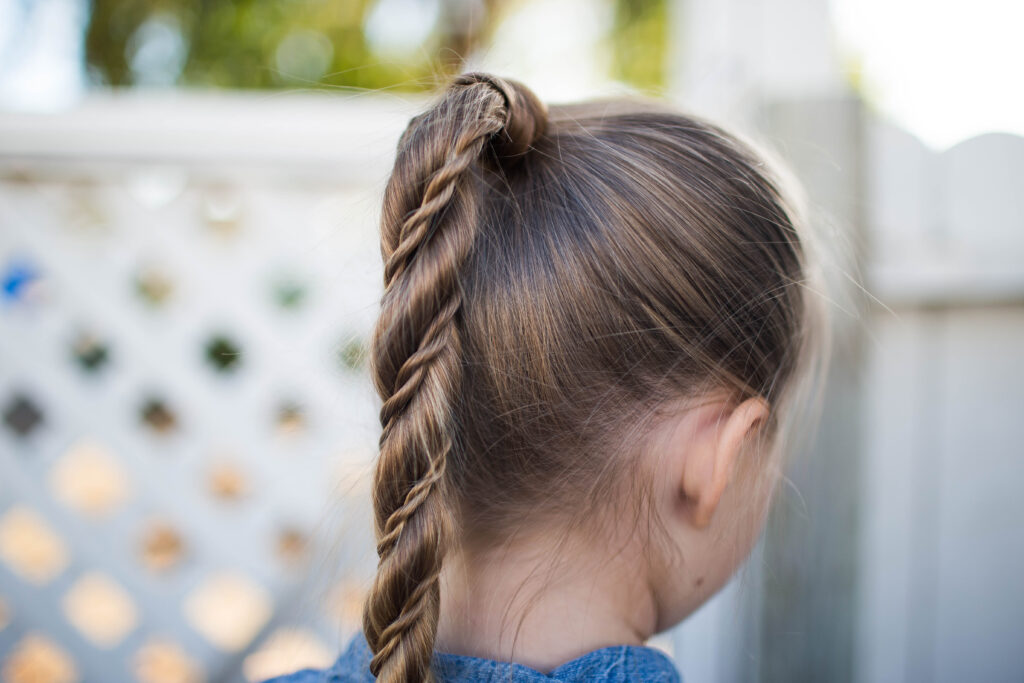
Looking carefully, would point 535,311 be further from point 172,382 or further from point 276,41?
point 276,41

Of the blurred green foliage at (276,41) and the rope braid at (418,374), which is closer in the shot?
the rope braid at (418,374)

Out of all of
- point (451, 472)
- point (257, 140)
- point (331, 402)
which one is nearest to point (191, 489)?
point (331, 402)

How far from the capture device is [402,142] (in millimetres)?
569

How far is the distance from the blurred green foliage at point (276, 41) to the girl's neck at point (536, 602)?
116 inches

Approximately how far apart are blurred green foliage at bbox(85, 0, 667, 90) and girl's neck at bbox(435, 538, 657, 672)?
295 cm

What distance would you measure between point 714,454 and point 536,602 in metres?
0.22

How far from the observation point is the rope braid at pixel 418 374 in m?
0.50

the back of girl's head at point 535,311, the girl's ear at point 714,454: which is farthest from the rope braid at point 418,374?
the girl's ear at point 714,454

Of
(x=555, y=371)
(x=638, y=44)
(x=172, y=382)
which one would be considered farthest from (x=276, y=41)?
(x=555, y=371)

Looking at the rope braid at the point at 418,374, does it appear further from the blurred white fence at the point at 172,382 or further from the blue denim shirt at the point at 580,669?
the blurred white fence at the point at 172,382

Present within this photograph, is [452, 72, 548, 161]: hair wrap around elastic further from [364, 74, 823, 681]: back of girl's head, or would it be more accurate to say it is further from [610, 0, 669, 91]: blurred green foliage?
[610, 0, 669, 91]: blurred green foliage

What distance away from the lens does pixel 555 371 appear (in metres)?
0.56

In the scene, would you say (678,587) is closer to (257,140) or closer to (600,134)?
(600,134)

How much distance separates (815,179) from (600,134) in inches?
28.1
